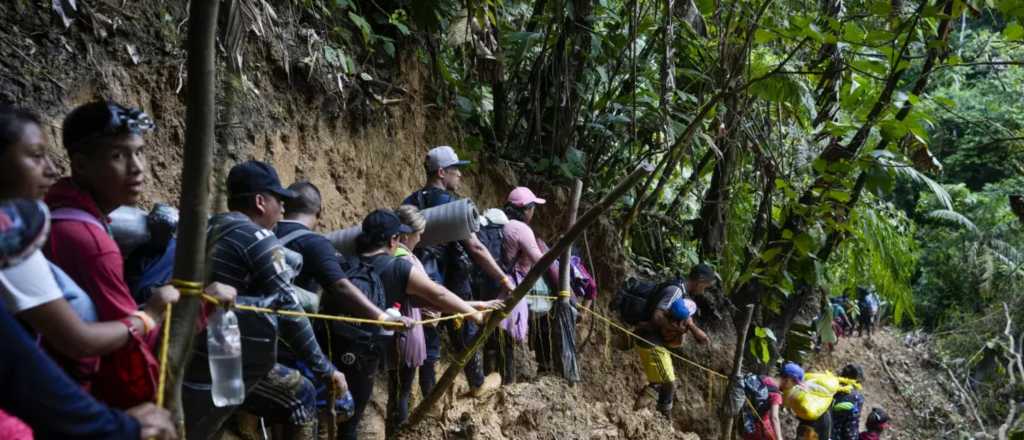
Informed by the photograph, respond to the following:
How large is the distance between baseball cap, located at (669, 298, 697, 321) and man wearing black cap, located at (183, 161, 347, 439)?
425cm

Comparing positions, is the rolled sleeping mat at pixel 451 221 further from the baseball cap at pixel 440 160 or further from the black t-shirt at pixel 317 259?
the black t-shirt at pixel 317 259

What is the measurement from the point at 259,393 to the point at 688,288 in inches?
218

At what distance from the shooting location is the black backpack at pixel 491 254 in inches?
273

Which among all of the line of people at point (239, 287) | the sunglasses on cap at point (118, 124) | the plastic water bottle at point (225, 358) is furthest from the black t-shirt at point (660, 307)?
the sunglasses on cap at point (118, 124)

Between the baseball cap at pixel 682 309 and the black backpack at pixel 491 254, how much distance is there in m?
1.91

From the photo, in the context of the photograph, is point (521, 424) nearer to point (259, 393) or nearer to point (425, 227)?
point (425, 227)

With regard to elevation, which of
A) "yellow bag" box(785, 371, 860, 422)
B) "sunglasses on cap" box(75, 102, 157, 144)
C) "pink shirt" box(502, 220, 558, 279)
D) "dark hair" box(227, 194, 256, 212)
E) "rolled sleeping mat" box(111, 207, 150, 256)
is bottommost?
"yellow bag" box(785, 371, 860, 422)

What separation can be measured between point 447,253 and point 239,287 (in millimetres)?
Answer: 2721

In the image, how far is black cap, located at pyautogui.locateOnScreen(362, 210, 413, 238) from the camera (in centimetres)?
532

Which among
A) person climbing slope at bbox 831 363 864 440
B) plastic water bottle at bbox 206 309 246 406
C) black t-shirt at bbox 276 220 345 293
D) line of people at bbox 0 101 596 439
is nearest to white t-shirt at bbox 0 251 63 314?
line of people at bbox 0 101 596 439

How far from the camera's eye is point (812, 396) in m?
9.59

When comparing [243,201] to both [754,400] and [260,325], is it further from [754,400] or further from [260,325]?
[754,400]

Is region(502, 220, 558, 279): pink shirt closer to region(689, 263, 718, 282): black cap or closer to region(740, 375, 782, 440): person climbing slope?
region(689, 263, 718, 282): black cap

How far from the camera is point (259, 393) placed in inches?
169
